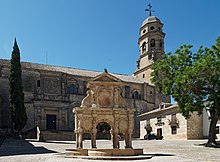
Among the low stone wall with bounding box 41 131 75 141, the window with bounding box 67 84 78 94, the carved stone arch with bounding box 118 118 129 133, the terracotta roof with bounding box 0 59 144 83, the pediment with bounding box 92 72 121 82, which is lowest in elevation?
the low stone wall with bounding box 41 131 75 141

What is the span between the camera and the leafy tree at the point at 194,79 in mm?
23984

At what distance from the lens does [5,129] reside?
1558 inches

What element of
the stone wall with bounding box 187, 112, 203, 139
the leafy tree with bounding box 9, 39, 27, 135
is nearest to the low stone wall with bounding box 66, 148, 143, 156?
the stone wall with bounding box 187, 112, 203, 139

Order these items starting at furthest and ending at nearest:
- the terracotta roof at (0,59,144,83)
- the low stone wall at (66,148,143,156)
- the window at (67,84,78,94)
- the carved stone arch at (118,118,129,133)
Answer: the window at (67,84,78,94) < the terracotta roof at (0,59,144,83) < the carved stone arch at (118,118,129,133) < the low stone wall at (66,148,143,156)

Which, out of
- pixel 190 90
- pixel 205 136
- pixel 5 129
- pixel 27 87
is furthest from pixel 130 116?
pixel 27 87

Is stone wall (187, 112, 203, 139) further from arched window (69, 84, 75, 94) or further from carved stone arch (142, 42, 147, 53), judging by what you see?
carved stone arch (142, 42, 147, 53)

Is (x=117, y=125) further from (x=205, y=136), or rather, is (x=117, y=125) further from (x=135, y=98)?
(x=135, y=98)

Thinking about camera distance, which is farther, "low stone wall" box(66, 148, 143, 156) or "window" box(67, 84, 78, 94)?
"window" box(67, 84, 78, 94)

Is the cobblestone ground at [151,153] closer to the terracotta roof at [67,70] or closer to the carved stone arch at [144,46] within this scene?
the terracotta roof at [67,70]

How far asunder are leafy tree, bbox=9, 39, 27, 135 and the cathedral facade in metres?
3.85

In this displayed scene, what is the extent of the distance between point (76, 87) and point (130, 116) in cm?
3197

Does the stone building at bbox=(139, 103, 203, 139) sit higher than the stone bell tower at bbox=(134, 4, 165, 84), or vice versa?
the stone bell tower at bbox=(134, 4, 165, 84)

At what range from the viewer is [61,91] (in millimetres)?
47000

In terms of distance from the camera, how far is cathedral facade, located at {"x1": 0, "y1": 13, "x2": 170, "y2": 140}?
139ft
